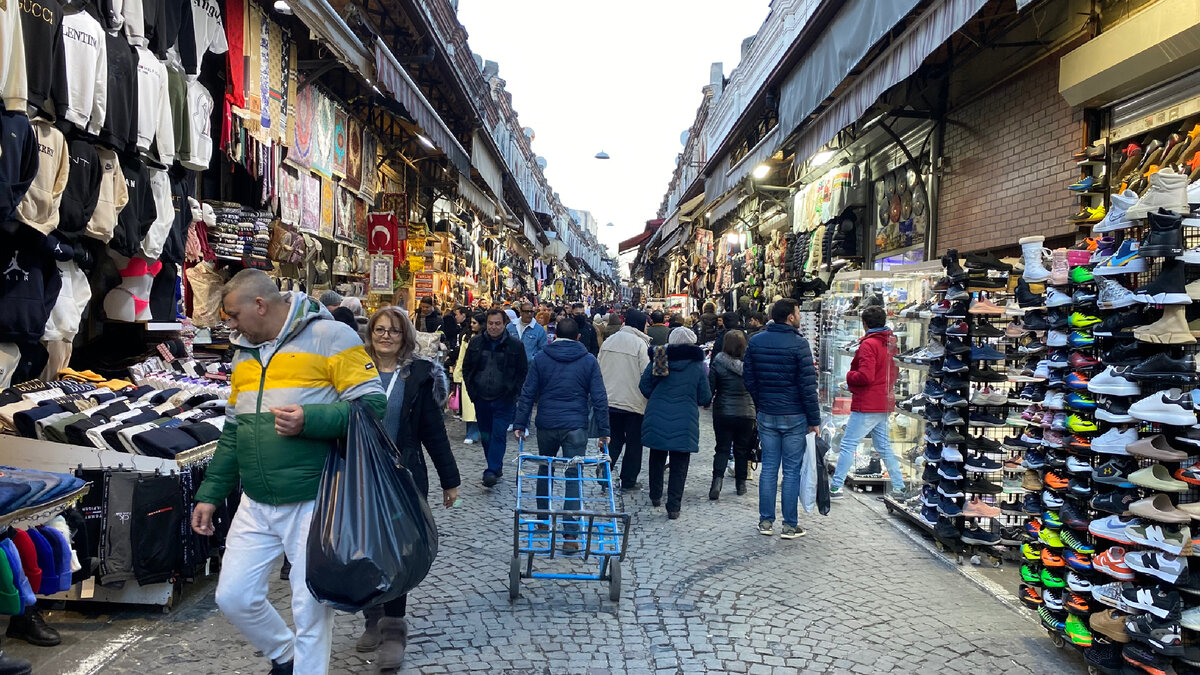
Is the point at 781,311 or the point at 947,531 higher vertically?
the point at 781,311

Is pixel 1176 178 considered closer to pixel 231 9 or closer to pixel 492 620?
pixel 492 620

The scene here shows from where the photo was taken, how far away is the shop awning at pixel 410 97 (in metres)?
8.66

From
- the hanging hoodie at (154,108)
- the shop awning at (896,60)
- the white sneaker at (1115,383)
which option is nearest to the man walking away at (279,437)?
the white sneaker at (1115,383)

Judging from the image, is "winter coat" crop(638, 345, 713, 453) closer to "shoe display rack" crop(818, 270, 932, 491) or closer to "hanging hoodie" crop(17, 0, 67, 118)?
"shoe display rack" crop(818, 270, 932, 491)

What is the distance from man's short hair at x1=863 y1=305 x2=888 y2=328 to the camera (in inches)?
299

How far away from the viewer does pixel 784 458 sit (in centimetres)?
680

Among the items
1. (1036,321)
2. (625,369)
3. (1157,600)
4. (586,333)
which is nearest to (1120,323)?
(1036,321)

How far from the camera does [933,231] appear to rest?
10.5m

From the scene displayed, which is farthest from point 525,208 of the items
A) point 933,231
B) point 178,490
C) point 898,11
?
point 178,490

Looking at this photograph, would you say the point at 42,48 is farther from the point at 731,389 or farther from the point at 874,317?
the point at 874,317

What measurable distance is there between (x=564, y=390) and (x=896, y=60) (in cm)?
409

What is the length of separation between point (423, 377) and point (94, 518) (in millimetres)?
1970

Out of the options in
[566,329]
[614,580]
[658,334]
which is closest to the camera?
[614,580]

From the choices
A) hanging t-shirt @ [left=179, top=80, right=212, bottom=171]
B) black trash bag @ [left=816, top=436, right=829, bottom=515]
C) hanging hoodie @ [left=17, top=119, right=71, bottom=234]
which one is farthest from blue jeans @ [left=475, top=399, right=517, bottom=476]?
hanging hoodie @ [left=17, top=119, right=71, bottom=234]
